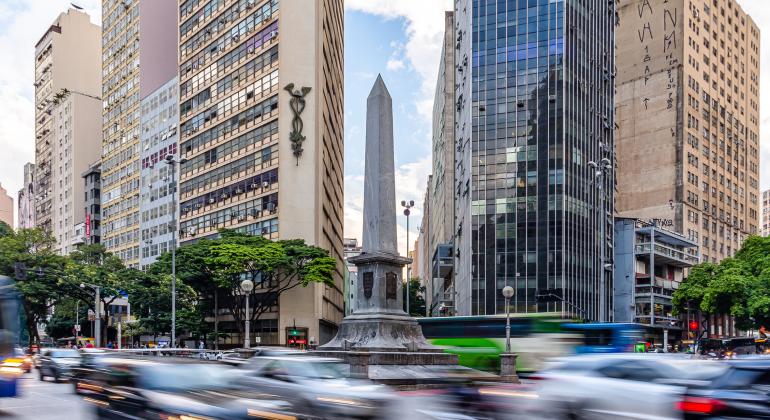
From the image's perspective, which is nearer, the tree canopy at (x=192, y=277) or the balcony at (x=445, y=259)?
the tree canopy at (x=192, y=277)

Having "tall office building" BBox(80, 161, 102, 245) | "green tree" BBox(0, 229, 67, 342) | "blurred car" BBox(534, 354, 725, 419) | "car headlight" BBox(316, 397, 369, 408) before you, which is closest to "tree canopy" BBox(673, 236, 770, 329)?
"blurred car" BBox(534, 354, 725, 419)

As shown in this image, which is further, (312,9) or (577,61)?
(577,61)

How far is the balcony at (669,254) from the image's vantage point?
83.9 m

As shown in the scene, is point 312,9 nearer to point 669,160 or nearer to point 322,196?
point 322,196

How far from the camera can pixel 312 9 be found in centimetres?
6619

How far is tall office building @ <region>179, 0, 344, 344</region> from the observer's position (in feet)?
210

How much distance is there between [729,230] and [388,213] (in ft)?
305

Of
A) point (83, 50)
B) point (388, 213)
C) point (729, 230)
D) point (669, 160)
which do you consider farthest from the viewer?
point (83, 50)

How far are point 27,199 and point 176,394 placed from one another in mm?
156651

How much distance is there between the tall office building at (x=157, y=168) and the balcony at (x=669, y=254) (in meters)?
53.3

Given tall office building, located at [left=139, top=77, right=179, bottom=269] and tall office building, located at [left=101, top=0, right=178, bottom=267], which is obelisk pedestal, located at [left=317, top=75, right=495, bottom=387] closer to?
tall office building, located at [left=139, top=77, right=179, bottom=269]

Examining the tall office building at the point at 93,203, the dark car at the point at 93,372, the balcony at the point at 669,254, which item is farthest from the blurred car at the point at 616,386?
the tall office building at the point at 93,203

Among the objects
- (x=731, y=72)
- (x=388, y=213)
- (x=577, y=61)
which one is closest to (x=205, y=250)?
(x=388, y=213)

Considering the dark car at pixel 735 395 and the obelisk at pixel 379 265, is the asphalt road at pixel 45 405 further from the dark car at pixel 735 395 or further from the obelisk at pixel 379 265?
the dark car at pixel 735 395
